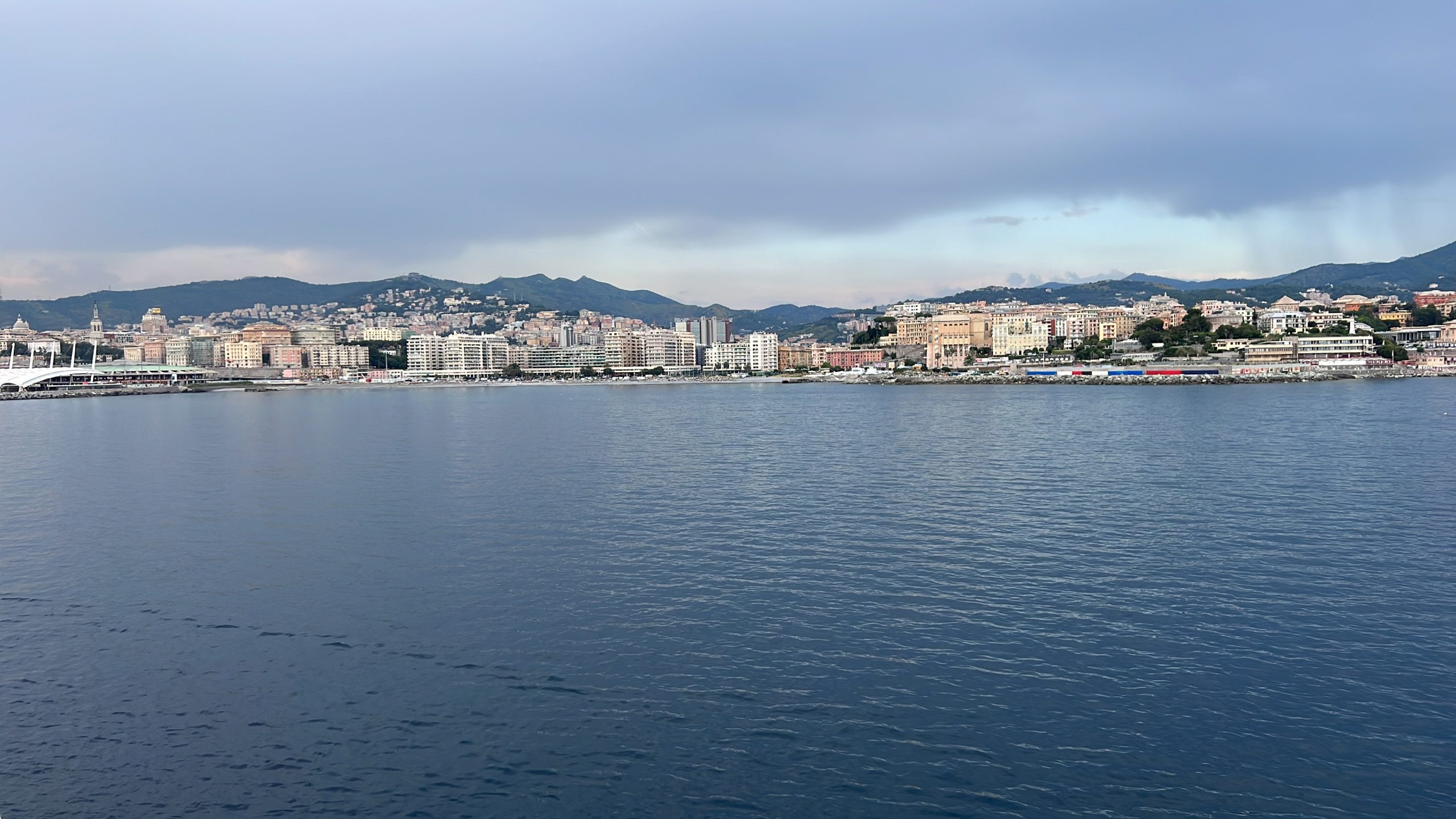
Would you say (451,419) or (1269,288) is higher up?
(1269,288)

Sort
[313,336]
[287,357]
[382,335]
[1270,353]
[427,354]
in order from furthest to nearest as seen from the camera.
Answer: [382,335], [313,336], [287,357], [427,354], [1270,353]

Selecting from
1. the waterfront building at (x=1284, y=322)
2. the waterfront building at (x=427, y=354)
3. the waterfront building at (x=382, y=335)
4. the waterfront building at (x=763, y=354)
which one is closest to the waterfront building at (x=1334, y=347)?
the waterfront building at (x=1284, y=322)

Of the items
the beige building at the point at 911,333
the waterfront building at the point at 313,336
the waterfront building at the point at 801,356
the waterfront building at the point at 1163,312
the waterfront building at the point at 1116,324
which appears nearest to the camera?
the waterfront building at the point at 1116,324

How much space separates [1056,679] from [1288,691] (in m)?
1.84

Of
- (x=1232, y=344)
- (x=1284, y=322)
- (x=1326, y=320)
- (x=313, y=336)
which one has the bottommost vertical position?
(x=1232, y=344)

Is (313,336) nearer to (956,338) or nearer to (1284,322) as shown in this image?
(956,338)

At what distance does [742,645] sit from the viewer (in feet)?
28.9

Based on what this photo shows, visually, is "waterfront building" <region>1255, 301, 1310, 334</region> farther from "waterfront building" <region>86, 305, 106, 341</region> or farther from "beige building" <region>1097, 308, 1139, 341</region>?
"waterfront building" <region>86, 305, 106, 341</region>

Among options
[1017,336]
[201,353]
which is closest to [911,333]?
[1017,336]

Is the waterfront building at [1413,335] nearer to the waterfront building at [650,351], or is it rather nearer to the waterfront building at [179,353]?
the waterfront building at [650,351]

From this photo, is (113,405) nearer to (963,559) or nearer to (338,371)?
(338,371)

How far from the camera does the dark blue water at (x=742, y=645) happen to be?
20.6 feet

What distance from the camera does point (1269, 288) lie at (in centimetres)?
18975

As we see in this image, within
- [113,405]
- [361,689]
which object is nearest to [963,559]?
[361,689]
